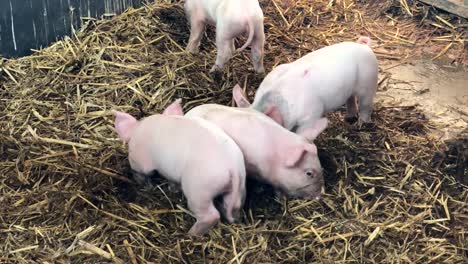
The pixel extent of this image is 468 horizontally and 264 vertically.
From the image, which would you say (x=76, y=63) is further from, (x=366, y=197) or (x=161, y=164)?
(x=366, y=197)

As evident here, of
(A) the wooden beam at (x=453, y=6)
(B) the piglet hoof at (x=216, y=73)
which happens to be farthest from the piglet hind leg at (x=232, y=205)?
(A) the wooden beam at (x=453, y=6)

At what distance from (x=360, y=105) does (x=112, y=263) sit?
1728mm

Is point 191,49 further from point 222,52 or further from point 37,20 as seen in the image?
point 37,20

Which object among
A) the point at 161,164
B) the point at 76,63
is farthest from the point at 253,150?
the point at 76,63

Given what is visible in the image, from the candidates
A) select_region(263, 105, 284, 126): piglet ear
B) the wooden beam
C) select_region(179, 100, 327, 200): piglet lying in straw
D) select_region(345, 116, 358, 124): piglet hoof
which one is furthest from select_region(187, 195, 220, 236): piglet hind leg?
the wooden beam

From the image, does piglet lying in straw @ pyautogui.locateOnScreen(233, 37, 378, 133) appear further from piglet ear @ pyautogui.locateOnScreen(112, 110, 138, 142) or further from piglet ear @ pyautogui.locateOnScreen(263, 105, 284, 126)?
piglet ear @ pyautogui.locateOnScreen(112, 110, 138, 142)

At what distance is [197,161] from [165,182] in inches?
18.7

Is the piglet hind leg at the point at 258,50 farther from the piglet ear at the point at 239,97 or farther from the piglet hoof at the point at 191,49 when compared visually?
the piglet ear at the point at 239,97

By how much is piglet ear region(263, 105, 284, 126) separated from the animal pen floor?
0.33 meters

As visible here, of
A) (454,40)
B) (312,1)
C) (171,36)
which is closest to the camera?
(171,36)

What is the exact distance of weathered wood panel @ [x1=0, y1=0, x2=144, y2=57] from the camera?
4668mm

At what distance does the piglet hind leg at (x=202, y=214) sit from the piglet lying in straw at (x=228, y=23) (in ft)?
3.96

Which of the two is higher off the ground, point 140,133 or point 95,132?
point 140,133

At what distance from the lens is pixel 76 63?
468cm
